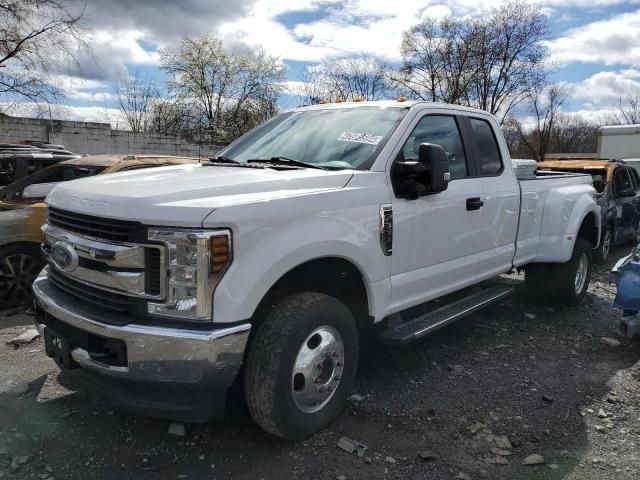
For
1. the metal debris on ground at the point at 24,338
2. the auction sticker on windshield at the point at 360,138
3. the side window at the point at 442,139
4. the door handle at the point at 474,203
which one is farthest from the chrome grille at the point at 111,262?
the door handle at the point at 474,203

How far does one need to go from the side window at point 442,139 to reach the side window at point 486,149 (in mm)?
262

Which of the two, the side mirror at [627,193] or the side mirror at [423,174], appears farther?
the side mirror at [627,193]

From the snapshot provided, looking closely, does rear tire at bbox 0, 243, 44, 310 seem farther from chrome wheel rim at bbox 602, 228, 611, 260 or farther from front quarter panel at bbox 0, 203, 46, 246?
chrome wheel rim at bbox 602, 228, 611, 260

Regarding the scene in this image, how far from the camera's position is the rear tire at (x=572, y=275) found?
5883 millimetres

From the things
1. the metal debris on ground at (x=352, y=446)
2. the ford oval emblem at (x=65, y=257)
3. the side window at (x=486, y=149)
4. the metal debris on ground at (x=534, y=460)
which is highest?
the side window at (x=486, y=149)

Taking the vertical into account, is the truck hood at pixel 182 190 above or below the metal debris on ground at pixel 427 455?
above

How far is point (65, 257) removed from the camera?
2.89 m

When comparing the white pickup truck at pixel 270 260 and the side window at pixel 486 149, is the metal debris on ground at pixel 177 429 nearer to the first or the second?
Result: the white pickup truck at pixel 270 260

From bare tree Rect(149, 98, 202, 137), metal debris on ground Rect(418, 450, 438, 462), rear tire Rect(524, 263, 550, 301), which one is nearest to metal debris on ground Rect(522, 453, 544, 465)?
metal debris on ground Rect(418, 450, 438, 462)

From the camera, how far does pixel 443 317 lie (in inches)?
160

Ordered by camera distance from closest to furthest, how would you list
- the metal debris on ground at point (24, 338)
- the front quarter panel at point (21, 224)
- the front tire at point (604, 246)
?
the metal debris on ground at point (24, 338), the front quarter panel at point (21, 224), the front tire at point (604, 246)

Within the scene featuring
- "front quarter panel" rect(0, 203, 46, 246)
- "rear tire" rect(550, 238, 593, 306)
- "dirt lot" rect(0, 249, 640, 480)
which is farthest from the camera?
"rear tire" rect(550, 238, 593, 306)

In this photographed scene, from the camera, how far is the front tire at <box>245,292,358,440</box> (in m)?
2.75

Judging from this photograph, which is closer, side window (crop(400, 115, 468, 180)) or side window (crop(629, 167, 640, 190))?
side window (crop(400, 115, 468, 180))
